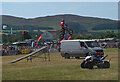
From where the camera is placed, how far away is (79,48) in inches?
1153

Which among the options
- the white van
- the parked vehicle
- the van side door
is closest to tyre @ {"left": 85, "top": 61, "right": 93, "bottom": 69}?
the parked vehicle

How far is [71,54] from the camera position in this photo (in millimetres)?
29906

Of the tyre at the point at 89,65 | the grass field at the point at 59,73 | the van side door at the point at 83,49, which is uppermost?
the van side door at the point at 83,49

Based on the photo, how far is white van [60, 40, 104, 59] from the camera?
28797 millimetres

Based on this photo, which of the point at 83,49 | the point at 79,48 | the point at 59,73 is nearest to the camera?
the point at 59,73

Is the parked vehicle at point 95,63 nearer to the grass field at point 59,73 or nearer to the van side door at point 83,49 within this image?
the grass field at point 59,73

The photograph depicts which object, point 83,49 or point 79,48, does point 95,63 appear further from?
point 79,48

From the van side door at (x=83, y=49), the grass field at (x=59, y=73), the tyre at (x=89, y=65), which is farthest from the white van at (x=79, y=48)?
the tyre at (x=89, y=65)

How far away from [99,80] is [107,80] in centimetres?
35

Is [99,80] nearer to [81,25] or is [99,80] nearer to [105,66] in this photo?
[105,66]

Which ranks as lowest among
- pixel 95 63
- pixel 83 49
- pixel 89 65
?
pixel 89 65

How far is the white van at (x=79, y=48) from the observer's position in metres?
28.8

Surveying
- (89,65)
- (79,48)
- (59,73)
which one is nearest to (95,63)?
(89,65)

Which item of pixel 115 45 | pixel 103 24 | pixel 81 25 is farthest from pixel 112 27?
pixel 115 45
